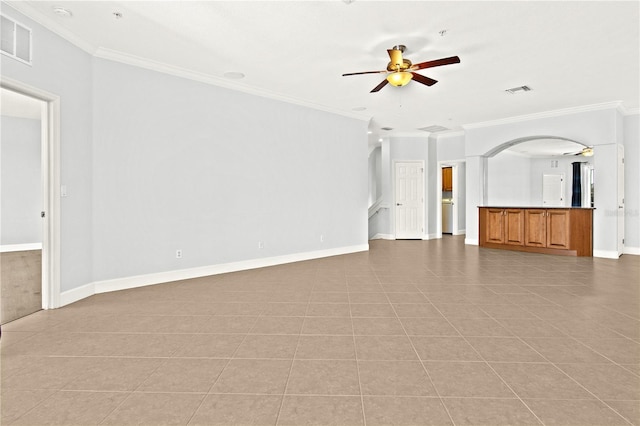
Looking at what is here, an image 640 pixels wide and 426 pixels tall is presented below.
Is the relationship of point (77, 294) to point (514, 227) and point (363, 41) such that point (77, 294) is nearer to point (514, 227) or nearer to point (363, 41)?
point (363, 41)

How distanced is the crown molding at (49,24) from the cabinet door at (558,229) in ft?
28.0

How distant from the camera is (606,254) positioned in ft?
23.0

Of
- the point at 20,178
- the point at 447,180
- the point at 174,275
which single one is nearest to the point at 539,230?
the point at 447,180

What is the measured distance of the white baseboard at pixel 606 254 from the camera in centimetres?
688

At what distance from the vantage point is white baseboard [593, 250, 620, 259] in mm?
6879

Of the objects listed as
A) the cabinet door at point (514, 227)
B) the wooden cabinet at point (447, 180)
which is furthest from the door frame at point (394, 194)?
the wooden cabinet at point (447, 180)

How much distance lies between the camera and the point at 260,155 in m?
6.05

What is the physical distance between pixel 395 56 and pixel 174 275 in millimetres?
4165

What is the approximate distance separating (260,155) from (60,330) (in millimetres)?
3808

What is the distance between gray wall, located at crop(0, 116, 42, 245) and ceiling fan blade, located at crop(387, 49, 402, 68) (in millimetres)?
7943

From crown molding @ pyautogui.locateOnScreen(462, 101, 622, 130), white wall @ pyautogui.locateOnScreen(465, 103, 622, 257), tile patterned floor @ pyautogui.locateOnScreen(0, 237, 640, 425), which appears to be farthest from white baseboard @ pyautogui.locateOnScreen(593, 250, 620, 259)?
tile patterned floor @ pyautogui.locateOnScreen(0, 237, 640, 425)

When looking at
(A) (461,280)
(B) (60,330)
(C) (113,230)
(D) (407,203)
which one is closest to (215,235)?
(C) (113,230)

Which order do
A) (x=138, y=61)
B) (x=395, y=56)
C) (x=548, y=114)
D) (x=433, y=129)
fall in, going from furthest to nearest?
(x=433, y=129) → (x=548, y=114) → (x=138, y=61) → (x=395, y=56)

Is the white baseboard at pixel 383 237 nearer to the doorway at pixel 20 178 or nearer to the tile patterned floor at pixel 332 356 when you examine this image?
the tile patterned floor at pixel 332 356
